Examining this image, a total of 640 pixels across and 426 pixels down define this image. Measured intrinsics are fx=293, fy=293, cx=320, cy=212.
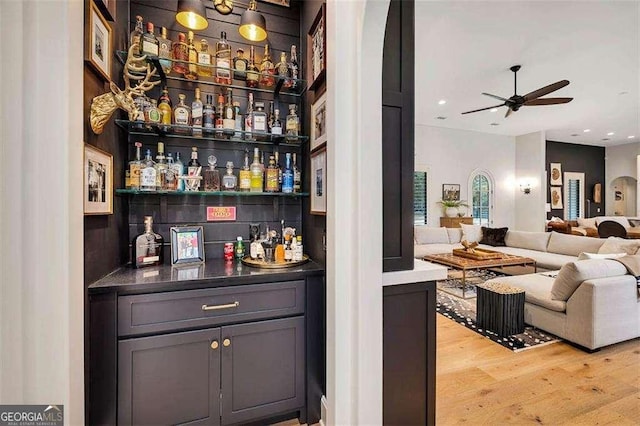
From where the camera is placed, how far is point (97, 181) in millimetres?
1452

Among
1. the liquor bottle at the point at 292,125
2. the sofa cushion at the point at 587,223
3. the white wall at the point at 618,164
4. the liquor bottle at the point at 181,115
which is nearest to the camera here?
the liquor bottle at the point at 181,115

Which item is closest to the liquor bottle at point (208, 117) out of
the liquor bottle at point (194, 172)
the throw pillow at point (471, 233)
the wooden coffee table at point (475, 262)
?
the liquor bottle at point (194, 172)

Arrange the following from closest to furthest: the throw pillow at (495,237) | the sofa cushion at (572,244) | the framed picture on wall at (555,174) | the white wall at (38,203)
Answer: the white wall at (38,203) < the sofa cushion at (572,244) < the throw pillow at (495,237) < the framed picture on wall at (555,174)

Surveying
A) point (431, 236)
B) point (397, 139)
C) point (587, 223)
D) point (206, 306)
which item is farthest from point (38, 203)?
point (587, 223)

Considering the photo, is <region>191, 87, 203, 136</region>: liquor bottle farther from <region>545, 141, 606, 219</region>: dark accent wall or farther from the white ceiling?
<region>545, 141, 606, 219</region>: dark accent wall

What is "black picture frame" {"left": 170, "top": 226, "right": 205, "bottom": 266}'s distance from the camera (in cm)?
187

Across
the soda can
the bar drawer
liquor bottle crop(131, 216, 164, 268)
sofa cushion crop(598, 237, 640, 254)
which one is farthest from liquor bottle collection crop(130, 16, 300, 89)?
sofa cushion crop(598, 237, 640, 254)

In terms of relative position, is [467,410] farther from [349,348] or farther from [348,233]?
[348,233]

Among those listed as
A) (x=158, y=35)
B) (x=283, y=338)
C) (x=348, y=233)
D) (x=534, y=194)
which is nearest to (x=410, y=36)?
(x=348, y=233)

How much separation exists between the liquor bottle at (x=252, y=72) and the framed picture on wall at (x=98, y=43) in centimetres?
80

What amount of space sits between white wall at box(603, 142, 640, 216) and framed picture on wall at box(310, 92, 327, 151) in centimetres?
1196

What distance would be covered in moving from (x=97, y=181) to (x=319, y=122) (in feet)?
Result: 4.05

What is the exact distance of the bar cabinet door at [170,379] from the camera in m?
1.45

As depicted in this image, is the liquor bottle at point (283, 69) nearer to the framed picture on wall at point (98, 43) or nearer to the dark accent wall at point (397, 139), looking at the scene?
the dark accent wall at point (397, 139)
